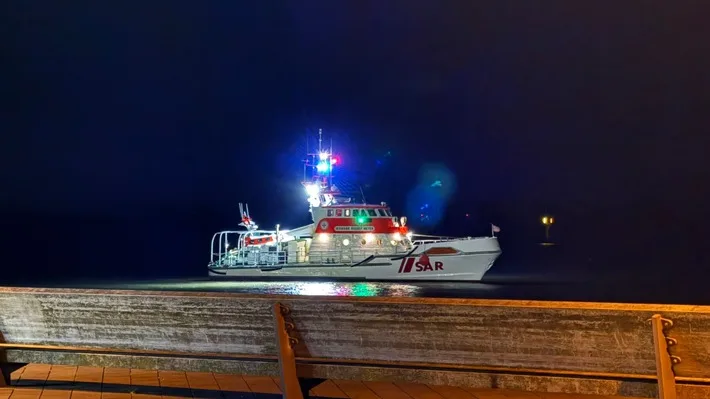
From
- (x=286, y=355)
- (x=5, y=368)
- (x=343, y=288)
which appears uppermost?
(x=286, y=355)

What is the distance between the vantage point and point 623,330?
396 centimetres

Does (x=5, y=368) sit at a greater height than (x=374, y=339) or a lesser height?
lesser

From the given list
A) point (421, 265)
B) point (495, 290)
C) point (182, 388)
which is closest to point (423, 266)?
point (421, 265)

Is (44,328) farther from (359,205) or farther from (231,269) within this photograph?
(231,269)

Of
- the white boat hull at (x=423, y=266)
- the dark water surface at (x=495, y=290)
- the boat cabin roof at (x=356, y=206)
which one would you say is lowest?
the dark water surface at (x=495, y=290)

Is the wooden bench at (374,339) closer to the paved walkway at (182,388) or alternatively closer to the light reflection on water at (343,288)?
the paved walkway at (182,388)

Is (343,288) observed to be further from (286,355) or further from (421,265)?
(286,355)

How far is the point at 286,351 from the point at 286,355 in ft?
0.09

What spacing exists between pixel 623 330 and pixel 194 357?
2.73 metres

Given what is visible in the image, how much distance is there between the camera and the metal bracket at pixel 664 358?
149 inches

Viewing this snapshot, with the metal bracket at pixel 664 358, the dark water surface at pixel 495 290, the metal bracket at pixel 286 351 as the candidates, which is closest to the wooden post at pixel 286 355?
the metal bracket at pixel 286 351

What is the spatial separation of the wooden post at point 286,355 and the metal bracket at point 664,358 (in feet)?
6.94

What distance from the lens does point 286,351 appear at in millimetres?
4551

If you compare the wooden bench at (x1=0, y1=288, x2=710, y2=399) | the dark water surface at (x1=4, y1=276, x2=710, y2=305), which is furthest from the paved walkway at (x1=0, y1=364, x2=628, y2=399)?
the dark water surface at (x1=4, y1=276, x2=710, y2=305)
